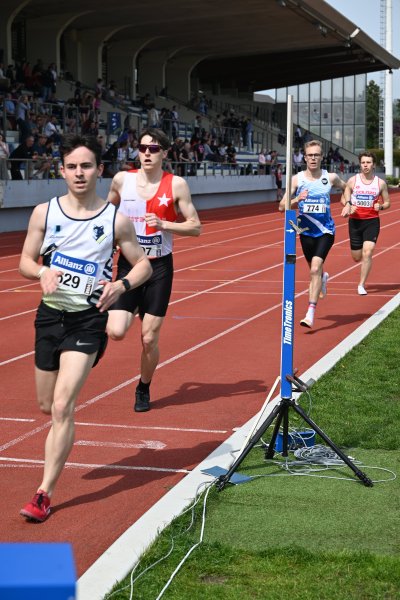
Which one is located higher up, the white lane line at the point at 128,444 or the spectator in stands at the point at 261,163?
the spectator in stands at the point at 261,163

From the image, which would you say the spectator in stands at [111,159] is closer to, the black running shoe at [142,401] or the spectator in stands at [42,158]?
the spectator in stands at [42,158]

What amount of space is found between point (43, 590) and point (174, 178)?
675cm

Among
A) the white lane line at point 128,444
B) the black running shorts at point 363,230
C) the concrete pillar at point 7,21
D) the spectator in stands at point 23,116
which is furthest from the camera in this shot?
the concrete pillar at point 7,21

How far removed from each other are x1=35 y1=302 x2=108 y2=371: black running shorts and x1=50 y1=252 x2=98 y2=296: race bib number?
13cm

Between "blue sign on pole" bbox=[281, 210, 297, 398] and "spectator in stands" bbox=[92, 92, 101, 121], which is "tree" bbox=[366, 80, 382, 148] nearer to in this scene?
"spectator in stands" bbox=[92, 92, 101, 121]

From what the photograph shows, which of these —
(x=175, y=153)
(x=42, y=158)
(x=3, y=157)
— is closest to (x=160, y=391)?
(x=3, y=157)

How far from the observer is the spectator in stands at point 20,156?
2752cm

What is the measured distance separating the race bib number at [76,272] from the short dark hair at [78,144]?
0.54 meters

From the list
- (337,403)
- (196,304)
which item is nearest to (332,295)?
(196,304)

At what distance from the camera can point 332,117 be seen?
96.5 meters

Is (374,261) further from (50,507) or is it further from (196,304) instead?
(50,507)

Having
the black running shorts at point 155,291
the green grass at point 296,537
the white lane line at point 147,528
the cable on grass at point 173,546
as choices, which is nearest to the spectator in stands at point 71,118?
the black running shorts at point 155,291

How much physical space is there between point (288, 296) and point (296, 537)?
167cm

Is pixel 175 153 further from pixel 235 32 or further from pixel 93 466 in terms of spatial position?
pixel 93 466
